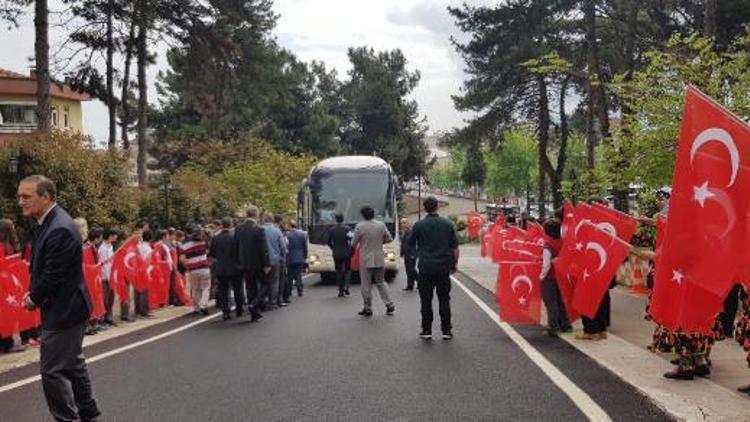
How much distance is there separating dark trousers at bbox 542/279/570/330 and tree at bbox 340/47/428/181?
2869 inches

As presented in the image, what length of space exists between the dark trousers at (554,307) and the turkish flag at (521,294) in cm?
49

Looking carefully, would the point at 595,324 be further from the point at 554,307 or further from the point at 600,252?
the point at 600,252

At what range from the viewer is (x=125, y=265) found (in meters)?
15.1

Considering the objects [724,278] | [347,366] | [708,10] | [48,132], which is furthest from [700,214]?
[48,132]

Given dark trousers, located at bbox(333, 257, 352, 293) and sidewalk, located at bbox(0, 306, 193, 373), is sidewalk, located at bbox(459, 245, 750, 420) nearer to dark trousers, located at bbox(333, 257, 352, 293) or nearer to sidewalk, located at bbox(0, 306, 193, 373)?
sidewalk, located at bbox(0, 306, 193, 373)

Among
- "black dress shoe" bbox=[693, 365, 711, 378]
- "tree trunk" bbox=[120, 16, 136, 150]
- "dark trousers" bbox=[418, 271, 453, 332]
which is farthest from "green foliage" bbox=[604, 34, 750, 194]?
"tree trunk" bbox=[120, 16, 136, 150]

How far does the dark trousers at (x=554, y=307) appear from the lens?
1185 cm

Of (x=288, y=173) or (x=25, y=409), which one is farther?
(x=288, y=173)

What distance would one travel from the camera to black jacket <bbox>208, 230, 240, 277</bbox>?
49.8 ft

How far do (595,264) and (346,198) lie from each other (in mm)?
14471

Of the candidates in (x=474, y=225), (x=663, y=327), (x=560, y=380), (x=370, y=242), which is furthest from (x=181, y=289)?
(x=474, y=225)

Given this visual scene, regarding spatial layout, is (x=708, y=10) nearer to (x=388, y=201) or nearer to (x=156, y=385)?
(x=388, y=201)

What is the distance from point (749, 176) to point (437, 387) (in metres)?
3.35

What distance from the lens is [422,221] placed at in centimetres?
1180
